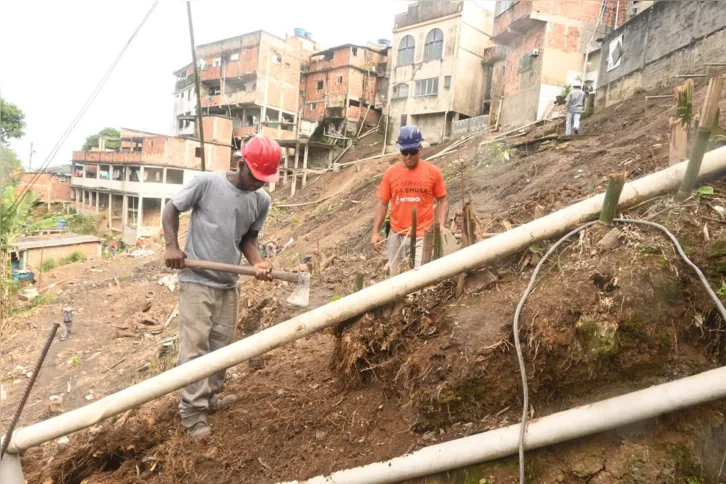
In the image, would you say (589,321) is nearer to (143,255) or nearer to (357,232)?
(357,232)

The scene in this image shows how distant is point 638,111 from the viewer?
10.2m

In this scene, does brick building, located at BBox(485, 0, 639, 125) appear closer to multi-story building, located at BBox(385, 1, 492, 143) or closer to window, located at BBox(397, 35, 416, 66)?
multi-story building, located at BBox(385, 1, 492, 143)

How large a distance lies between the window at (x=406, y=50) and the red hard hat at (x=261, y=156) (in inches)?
969

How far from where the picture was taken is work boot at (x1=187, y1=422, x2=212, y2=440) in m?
2.92

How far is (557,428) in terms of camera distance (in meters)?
2.01

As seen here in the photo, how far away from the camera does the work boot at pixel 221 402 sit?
10.4ft

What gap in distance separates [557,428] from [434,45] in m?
25.3

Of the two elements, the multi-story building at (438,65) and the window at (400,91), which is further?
the window at (400,91)

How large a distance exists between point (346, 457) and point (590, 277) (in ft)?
5.20

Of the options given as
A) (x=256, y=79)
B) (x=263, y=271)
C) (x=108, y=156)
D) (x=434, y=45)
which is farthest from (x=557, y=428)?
(x=108, y=156)

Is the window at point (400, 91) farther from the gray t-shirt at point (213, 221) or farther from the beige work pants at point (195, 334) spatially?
the beige work pants at point (195, 334)

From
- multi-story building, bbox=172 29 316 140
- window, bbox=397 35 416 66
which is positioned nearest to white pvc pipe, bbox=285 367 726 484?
window, bbox=397 35 416 66

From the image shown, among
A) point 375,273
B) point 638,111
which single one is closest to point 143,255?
point 375,273

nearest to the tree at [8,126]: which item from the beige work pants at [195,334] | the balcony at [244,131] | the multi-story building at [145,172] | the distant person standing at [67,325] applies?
the beige work pants at [195,334]
